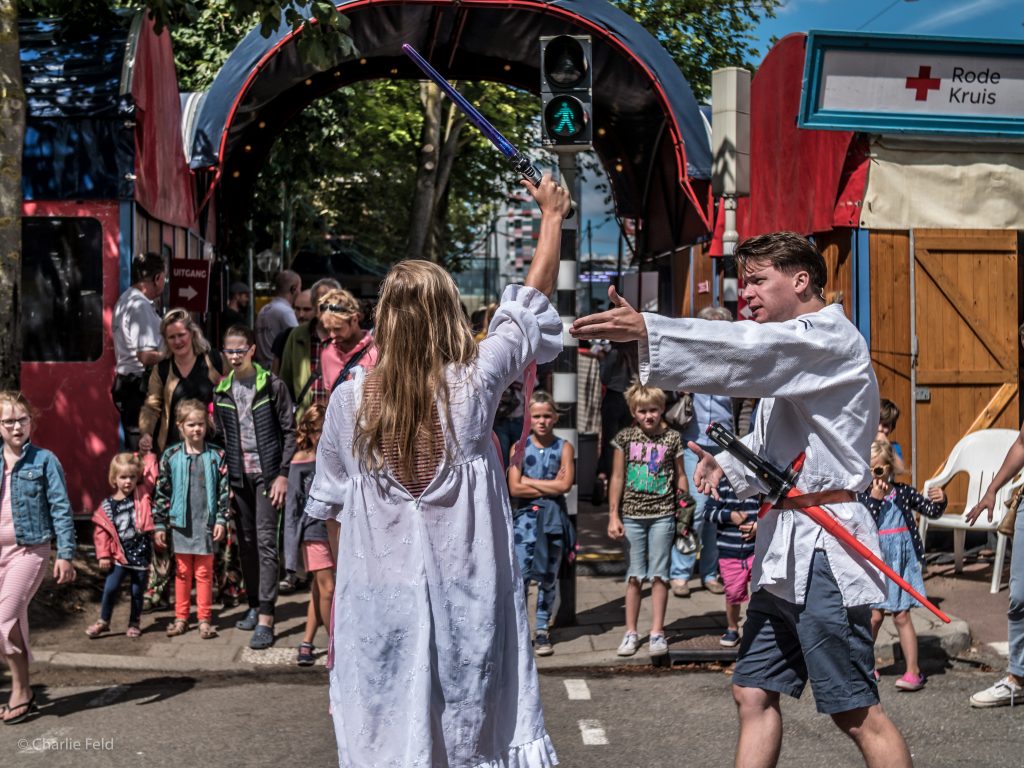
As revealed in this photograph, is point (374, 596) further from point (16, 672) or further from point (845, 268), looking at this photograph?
point (845, 268)

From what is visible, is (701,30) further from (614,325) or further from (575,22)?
(614,325)

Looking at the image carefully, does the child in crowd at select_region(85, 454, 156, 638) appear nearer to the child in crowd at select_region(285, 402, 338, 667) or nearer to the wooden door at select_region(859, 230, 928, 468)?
the child in crowd at select_region(285, 402, 338, 667)

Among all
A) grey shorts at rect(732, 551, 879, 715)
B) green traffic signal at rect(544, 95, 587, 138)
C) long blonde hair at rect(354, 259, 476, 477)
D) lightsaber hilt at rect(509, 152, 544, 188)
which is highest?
green traffic signal at rect(544, 95, 587, 138)

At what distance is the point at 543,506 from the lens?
802 centimetres

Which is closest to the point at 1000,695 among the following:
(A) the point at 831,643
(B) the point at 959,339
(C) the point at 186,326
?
(A) the point at 831,643

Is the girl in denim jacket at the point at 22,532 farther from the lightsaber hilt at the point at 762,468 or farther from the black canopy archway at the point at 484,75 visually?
the black canopy archway at the point at 484,75

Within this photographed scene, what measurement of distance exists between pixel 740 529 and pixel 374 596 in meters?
3.68

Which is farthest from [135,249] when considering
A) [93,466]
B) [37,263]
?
[93,466]

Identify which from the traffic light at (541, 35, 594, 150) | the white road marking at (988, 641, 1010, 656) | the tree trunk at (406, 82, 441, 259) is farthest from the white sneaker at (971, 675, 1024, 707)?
the tree trunk at (406, 82, 441, 259)

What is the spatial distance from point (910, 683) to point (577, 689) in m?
1.65

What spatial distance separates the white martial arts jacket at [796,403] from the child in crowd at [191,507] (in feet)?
16.0

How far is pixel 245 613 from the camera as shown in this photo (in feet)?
28.7

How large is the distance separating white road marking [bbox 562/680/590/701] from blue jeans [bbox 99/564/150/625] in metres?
2.79

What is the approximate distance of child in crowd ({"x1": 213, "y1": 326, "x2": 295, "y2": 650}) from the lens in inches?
311
